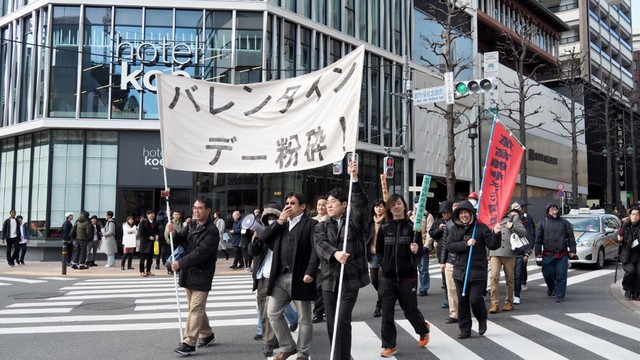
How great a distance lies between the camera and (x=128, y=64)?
2256cm

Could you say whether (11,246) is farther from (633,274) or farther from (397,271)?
(633,274)

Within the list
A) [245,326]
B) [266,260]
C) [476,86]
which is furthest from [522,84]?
[266,260]

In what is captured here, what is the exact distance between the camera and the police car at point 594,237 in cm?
1627

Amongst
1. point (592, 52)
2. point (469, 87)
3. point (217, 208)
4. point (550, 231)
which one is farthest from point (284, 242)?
point (592, 52)

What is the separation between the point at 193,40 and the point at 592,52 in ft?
161

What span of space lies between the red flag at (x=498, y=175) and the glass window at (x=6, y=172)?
75.2ft

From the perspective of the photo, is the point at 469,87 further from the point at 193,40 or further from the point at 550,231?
the point at 193,40

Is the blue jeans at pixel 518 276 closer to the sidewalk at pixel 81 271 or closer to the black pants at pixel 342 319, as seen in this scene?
the black pants at pixel 342 319

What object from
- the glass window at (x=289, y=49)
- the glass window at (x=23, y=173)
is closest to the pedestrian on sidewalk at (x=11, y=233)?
the glass window at (x=23, y=173)

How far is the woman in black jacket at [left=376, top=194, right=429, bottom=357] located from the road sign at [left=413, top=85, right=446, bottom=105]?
11508mm

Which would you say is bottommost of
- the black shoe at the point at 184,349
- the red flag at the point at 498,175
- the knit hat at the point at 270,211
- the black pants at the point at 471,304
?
the black shoe at the point at 184,349

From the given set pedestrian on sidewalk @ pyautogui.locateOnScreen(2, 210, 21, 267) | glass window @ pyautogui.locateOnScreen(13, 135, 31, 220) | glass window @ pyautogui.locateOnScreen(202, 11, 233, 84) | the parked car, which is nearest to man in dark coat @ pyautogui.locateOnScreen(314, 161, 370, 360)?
the parked car

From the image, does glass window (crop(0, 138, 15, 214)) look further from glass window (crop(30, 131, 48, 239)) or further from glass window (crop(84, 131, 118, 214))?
glass window (crop(84, 131, 118, 214))

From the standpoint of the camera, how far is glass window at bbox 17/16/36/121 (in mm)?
23328
